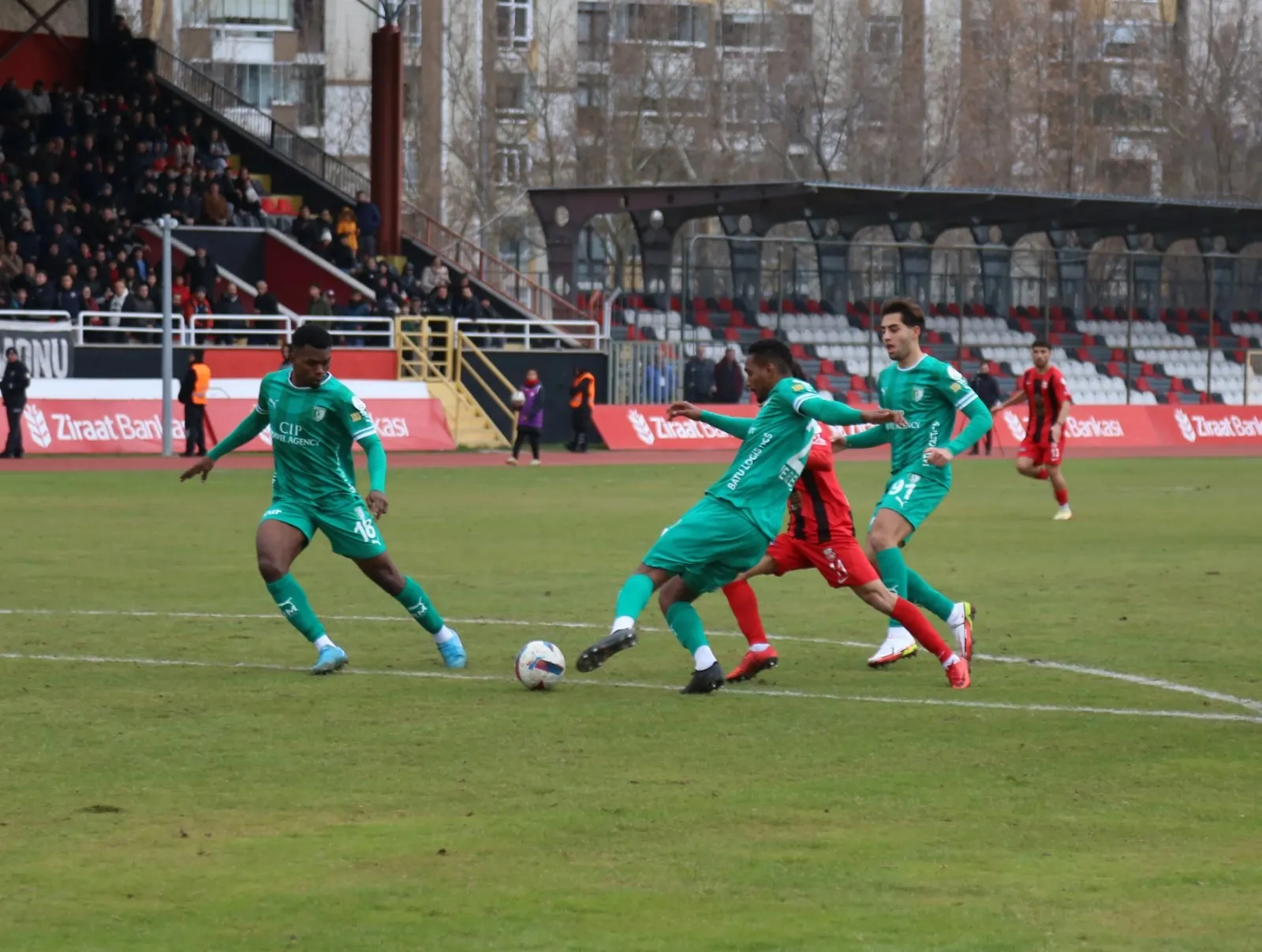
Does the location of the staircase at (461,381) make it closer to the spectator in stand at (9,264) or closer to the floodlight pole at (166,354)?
the floodlight pole at (166,354)

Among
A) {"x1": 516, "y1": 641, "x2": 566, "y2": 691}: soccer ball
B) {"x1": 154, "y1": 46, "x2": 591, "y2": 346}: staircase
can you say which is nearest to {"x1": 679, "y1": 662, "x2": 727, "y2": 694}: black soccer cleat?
{"x1": 516, "y1": 641, "x2": 566, "y2": 691}: soccer ball

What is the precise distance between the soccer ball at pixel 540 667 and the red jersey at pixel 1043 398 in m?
14.0

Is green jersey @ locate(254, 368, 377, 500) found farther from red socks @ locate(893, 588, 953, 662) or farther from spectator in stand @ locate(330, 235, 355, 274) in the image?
spectator in stand @ locate(330, 235, 355, 274)

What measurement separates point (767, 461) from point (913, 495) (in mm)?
1534

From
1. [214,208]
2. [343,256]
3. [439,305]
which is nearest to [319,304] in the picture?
[439,305]

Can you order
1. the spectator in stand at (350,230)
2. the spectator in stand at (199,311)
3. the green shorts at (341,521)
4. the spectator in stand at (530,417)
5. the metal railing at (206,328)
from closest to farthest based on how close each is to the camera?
the green shorts at (341,521) → the spectator in stand at (530,417) → the metal railing at (206,328) → the spectator in stand at (199,311) → the spectator in stand at (350,230)

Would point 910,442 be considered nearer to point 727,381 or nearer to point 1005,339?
point 727,381

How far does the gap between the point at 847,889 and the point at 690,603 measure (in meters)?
4.15

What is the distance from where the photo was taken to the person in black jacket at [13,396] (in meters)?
33.1

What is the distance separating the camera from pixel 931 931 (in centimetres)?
579

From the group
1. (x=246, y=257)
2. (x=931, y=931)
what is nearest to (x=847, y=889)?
(x=931, y=931)

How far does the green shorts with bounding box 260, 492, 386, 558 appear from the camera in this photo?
11.1m

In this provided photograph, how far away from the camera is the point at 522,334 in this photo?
139ft


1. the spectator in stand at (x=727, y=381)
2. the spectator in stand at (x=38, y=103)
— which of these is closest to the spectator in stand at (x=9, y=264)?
the spectator in stand at (x=38, y=103)
